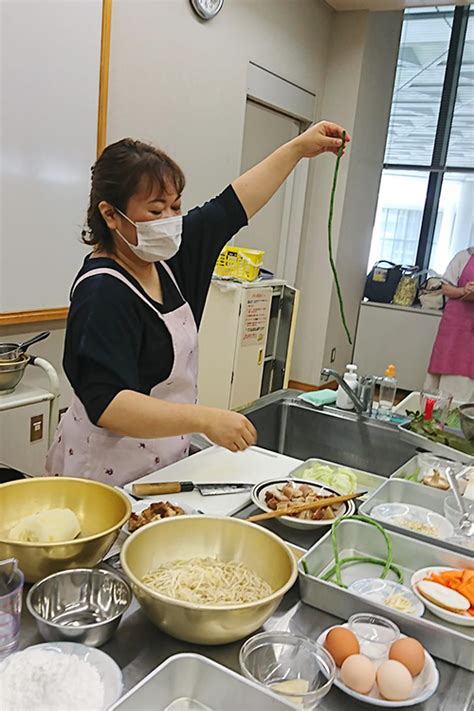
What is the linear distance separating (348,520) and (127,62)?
99.2 inches

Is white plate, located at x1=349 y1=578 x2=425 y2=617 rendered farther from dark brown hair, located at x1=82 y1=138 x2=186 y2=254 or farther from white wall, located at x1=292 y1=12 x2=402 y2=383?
white wall, located at x1=292 y1=12 x2=402 y2=383

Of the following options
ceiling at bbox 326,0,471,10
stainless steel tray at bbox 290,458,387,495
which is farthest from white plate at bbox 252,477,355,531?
ceiling at bbox 326,0,471,10

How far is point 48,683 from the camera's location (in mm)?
762

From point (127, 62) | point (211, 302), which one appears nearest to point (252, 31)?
point (127, 62)

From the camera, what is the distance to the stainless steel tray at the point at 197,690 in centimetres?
75

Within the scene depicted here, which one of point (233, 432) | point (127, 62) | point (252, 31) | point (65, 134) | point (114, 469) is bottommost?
point (114, 469)

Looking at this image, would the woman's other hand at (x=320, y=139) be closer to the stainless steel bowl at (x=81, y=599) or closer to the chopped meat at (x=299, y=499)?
the chopped meat at (x=299, y=499)

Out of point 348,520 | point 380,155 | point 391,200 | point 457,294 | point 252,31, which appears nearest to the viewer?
point 348,520

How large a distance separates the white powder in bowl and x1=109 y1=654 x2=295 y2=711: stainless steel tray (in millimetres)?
61

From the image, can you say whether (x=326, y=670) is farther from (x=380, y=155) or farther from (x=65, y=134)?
(x=380, y=155)

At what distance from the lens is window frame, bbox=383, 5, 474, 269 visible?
593cm

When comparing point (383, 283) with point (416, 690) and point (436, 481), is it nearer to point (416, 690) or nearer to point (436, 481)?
point (436, 481)

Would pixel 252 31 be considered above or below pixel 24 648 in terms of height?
above

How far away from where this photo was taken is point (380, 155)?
5602 mm
